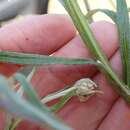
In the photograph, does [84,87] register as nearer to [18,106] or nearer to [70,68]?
[70,68]

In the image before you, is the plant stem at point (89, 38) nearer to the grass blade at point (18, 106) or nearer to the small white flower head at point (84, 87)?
the small white flower head at point (84, 87)

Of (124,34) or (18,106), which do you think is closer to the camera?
(18,106)

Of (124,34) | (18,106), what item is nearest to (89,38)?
(124,34)

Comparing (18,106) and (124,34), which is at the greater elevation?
(18,106)

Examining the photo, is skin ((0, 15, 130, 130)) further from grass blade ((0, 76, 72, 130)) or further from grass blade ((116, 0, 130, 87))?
grass blade ((0, 76, 72, 130))

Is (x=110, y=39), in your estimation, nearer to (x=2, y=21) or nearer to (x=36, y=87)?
(x=36, y=87)

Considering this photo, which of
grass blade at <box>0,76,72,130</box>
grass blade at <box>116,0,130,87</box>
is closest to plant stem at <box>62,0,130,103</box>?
grass blade at <box>116,0,130,87</box>
